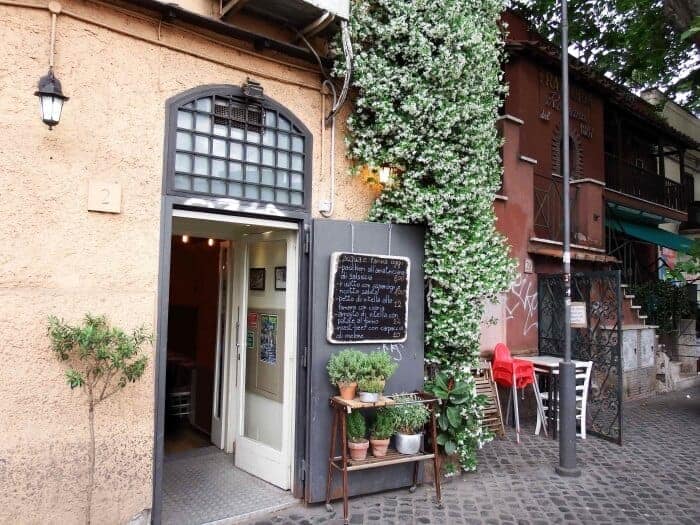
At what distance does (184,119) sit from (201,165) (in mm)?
409

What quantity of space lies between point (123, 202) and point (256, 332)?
7.69 feet

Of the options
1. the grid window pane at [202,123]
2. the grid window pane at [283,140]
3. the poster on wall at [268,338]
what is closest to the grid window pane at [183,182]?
the grid window pane at [202,123]

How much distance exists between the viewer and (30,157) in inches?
151

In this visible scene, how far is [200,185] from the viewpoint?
181 inches

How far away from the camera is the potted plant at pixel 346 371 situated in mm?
4852

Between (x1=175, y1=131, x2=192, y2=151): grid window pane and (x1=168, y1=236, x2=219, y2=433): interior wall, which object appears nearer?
(x1=175, y1=131, x2=192, y2=151): grid window pane

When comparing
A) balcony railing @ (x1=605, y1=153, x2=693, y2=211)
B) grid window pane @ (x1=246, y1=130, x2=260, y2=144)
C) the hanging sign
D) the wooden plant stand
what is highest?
balcony railing @ (x1=605, y1=153, x2=693, y2=211)

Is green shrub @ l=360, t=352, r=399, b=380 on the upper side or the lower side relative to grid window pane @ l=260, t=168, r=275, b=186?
lower

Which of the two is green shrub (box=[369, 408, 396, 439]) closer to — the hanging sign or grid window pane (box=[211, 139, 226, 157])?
grid window pane (box=[211, 139, 226, 157])

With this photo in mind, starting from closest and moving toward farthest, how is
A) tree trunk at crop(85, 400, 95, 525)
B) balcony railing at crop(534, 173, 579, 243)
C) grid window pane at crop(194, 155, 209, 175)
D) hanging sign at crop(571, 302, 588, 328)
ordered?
tree trunk at crop(85, 400, 95, 525) < grid window pane at crop(194, 155, 209, 175) < hanging sign at crop(571, 302, 588, 328) < balcony railing at crop(534, 173, 579, 243)

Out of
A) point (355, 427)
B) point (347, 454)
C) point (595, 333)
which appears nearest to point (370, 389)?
point (355, 427)

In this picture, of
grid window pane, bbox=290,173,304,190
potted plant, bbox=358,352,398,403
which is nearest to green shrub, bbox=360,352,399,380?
potted plant, bbox=358,352,398,403

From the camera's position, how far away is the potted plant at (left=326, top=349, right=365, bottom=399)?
4852mm

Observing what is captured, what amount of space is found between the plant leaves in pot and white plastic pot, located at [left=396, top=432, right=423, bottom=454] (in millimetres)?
614
